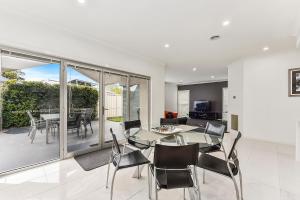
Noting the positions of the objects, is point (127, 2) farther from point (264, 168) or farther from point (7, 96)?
point (264, 168)

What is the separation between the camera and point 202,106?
30.9 ft

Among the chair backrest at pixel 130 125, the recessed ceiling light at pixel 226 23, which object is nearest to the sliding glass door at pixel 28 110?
the chair backrest at pixel 130 125

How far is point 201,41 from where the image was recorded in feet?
11.6

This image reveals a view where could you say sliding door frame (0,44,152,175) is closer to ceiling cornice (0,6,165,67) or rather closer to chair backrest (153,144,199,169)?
ceiling cornice (0,6,165,67)

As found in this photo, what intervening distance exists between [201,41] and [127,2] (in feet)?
6.73

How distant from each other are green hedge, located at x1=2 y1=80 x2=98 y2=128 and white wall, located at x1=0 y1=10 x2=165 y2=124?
692 mm

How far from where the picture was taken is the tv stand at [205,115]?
878 cm

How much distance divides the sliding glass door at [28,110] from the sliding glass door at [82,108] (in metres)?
0.26

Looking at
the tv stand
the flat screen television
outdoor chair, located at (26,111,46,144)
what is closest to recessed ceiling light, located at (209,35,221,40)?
outdoor chair, located at (26,111,46,144)

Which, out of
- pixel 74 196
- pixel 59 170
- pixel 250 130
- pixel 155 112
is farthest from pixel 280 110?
pixel 59 170

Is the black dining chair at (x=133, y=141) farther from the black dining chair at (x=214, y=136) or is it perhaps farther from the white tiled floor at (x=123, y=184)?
the black dining chair at (x=214, y=136)

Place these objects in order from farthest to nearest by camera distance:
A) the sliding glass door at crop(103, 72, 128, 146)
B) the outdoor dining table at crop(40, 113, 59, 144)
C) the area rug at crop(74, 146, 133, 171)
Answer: the sliding glass door at crop(103, 72, 128, 146), the outdoor dining table at crop(40, 113, 59, 144), the area rug at crop(74, 146, 133, 171)

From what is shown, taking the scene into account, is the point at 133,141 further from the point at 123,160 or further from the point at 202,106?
the point at 202,106

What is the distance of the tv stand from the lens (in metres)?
8.78
